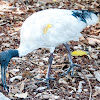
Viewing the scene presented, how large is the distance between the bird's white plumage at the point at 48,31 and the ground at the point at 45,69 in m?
0.70

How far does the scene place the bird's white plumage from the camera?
4.68 meters

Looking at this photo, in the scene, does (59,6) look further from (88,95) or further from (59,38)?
(88,95)

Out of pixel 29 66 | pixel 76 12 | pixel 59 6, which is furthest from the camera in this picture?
pixel 59 6

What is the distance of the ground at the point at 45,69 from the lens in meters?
4.75

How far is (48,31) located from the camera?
471 cm

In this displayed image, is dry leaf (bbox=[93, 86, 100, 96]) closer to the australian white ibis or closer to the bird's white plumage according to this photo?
the australian white ibis

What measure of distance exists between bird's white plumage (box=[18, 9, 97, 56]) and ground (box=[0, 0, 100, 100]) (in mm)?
704

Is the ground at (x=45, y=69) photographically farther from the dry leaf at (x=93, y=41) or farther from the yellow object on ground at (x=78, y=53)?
the yellow object on ground at (x=78, y=53)

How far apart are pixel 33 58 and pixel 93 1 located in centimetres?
439

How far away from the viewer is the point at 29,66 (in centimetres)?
556

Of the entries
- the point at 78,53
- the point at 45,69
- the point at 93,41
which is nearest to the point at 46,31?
the point at 45,69

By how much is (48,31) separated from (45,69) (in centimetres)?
114

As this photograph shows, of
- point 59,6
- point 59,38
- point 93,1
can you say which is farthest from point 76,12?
point 93,1

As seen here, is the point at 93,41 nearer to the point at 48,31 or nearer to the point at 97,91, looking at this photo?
the point at 97,91
